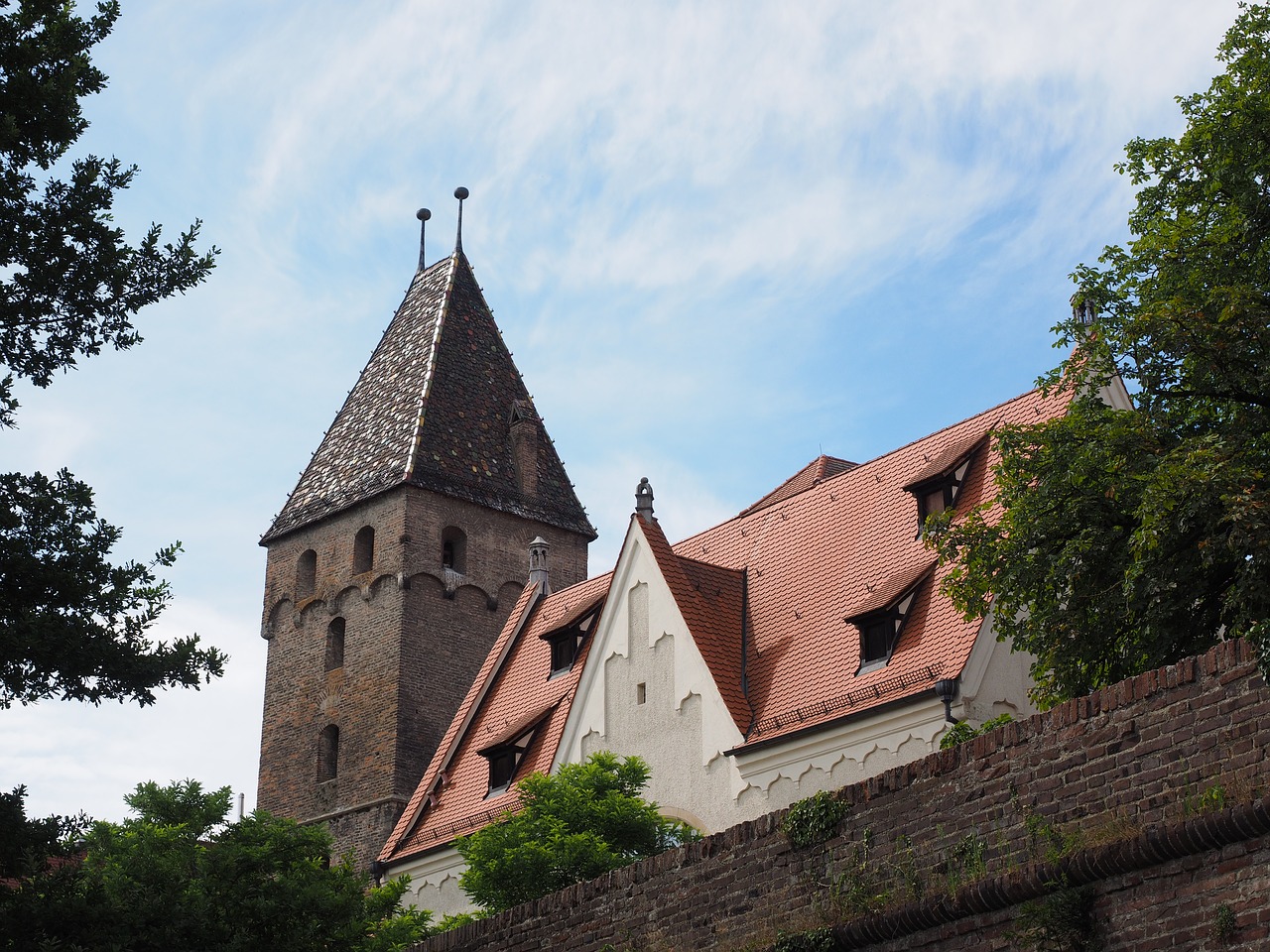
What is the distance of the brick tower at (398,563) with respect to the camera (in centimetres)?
3712

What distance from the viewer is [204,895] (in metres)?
15.6

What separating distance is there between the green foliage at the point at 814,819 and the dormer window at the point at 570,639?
18.0 m

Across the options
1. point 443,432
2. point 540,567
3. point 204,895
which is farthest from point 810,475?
point 204,895

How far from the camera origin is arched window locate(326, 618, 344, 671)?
1539 inches

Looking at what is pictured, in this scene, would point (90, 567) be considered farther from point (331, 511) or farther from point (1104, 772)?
point (331, 511)

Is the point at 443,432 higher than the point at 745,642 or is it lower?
higher

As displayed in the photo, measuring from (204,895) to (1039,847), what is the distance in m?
8.38

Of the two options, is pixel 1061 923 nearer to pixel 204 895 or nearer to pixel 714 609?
pixel 204 895

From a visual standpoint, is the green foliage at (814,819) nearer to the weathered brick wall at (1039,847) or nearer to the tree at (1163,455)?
the weathered brick wall at (1039,847)

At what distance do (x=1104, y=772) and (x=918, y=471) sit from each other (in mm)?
16519

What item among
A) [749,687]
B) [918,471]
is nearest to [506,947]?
[749,687]

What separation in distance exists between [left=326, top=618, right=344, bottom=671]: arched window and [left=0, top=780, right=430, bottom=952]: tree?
14.0 m

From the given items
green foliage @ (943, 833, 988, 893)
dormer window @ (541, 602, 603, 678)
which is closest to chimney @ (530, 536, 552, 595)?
dormer window @ (541, 602, 603, 678)

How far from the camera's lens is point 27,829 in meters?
14.2
